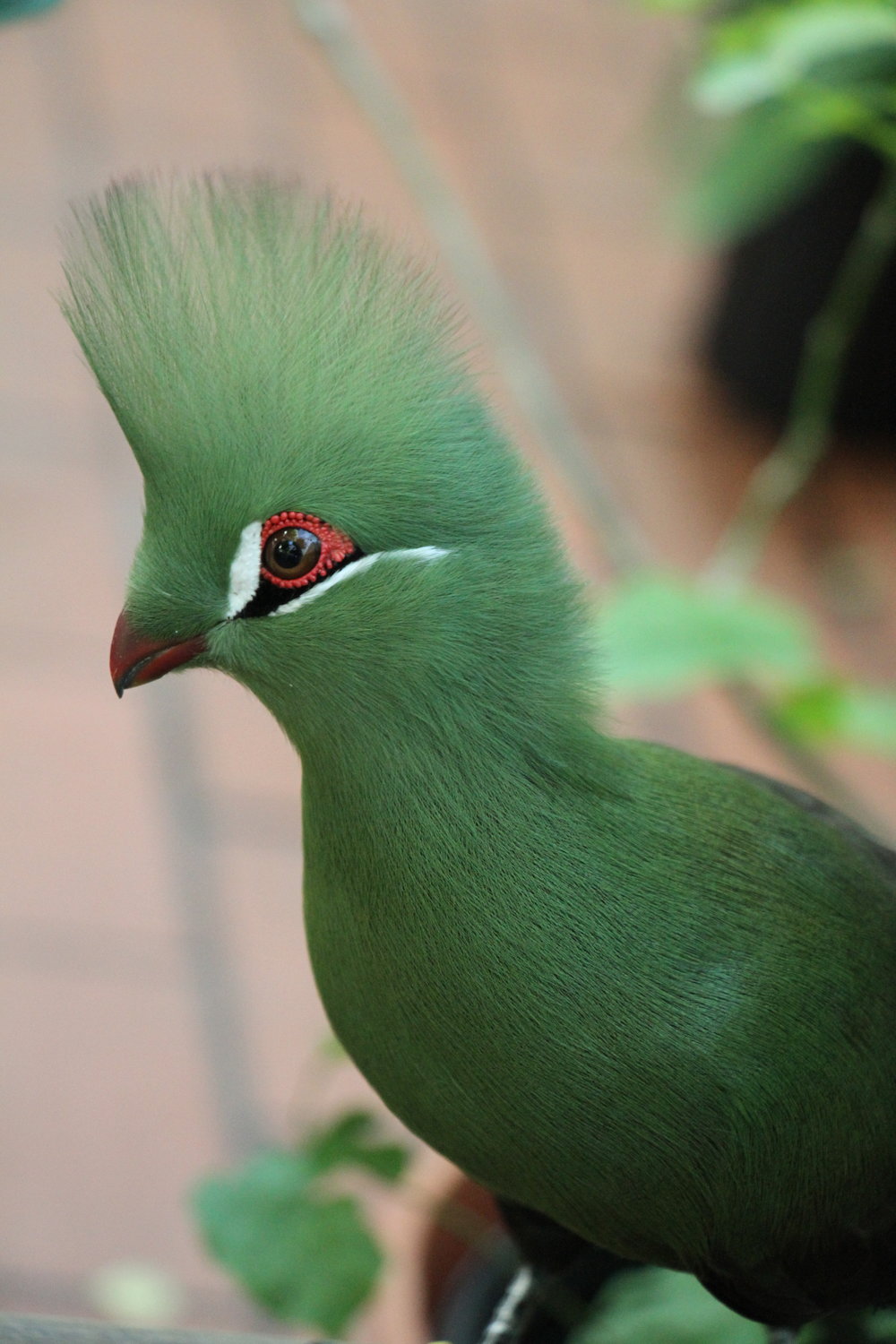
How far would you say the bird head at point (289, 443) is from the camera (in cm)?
71

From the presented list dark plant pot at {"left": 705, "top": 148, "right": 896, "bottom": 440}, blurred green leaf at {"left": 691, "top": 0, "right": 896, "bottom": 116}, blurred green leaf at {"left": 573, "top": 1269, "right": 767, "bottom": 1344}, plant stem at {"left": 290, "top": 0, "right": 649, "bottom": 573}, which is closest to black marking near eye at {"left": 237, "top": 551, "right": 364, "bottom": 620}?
blurred green leaf at {"left": 573, "top": 1269, "right": 767, "bottom": 1344}

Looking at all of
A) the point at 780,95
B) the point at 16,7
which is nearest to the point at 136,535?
the point at 780,95

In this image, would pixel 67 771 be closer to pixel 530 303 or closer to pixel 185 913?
pixel 185 913

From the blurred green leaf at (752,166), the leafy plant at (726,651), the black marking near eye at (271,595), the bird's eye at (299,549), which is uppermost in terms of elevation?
the blurred green leaf at (752,166)

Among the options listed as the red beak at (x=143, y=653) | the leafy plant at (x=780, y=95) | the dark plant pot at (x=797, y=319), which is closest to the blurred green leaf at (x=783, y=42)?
the leafy plant at (x=780, y=95)

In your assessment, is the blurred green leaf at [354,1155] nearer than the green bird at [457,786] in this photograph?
No

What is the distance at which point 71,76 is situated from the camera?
3.39 m

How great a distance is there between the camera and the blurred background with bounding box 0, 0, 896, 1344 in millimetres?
1838

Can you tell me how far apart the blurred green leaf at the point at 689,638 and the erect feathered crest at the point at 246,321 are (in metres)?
0.65

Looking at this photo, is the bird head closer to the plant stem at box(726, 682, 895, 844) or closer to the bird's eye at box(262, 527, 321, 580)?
the bird's eye at box(262, 527, 321, 580)

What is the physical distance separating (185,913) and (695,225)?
132 centimetres

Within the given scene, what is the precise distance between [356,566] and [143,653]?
114mm

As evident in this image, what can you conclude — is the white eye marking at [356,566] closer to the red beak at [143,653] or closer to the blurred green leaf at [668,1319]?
the red beak at [143,653]

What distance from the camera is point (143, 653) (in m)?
0.75
